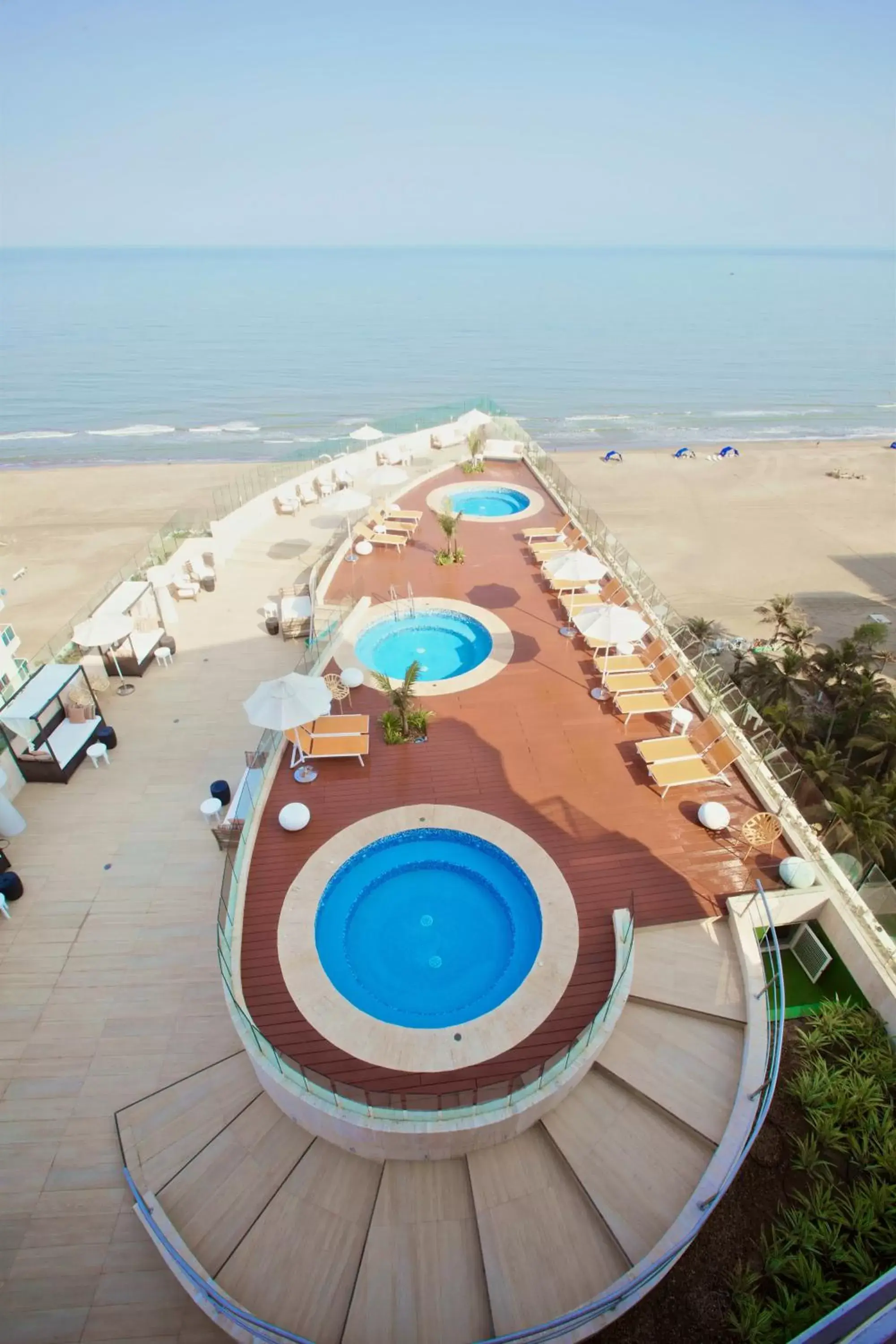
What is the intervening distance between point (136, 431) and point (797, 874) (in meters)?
58.1

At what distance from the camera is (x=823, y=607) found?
27312 millimetres

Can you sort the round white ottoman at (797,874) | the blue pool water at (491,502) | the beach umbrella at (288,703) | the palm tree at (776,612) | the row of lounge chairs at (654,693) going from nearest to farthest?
the round white ottoman at (797,874)
the beach umbrella at (288,703)
the row of lounge chairs at (654,693)
the blue pool water at (491,502)
the palm tree at (776,612)

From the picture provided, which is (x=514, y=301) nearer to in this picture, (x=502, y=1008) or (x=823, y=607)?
(x=823, y=607)

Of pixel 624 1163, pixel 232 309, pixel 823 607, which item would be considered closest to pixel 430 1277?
pixel 624 1163

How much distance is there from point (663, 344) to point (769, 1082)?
9057cm

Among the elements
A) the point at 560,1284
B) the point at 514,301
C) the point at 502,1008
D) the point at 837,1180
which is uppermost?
the point at 514,301

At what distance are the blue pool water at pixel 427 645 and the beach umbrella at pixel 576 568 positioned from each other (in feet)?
7.65

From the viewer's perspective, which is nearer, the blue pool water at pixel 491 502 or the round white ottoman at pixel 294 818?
the round white ottoman at pixel 294 818

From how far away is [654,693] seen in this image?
44.0ft

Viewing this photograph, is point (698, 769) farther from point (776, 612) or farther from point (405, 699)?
point (776, 612)

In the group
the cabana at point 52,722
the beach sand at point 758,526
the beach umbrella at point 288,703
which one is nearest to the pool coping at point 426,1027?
the beach umbrella at point 288,703

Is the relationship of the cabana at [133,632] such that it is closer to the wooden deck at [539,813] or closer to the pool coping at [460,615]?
the pool coping at [460,615]

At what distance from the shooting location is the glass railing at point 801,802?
369 inches

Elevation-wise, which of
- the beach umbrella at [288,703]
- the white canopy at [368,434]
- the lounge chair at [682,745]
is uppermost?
the white canopy at [368,434]
